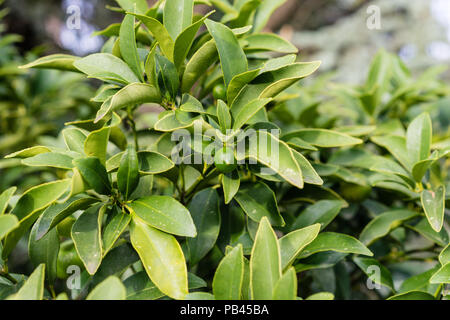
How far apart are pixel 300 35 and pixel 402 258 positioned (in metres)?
2.77

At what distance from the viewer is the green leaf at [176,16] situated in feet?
2.12

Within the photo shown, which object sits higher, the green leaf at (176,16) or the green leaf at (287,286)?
the green leaf at (176,16)

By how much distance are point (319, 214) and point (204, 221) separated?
0.21 meters

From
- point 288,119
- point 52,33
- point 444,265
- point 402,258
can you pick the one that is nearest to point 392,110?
point 288,119

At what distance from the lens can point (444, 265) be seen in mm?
576

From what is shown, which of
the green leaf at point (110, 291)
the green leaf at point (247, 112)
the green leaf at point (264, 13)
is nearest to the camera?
the green leaf at point (110, 291)

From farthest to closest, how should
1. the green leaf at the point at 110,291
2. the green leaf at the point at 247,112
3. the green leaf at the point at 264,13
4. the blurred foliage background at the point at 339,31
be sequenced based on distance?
the blurred foliage background at the point at 339,31 → the green leaf at the point at 264,13 → the green leaf at the point at 247,112 → the green leaf at the point at 110,291

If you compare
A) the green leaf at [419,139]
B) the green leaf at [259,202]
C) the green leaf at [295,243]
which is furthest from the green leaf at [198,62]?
the green leaf at [419,139]

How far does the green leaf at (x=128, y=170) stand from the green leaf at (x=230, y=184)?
132 millimetres

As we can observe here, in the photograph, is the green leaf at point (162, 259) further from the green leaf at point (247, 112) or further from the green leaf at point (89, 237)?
the green leaf at point (247, 112)

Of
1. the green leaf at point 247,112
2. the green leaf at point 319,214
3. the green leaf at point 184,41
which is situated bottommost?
the green leaf at point 319,214

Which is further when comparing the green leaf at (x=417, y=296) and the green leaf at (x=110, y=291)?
the green leaf at (x=417, y=296)

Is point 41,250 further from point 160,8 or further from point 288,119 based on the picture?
point 288,119

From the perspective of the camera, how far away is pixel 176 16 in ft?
2.14
